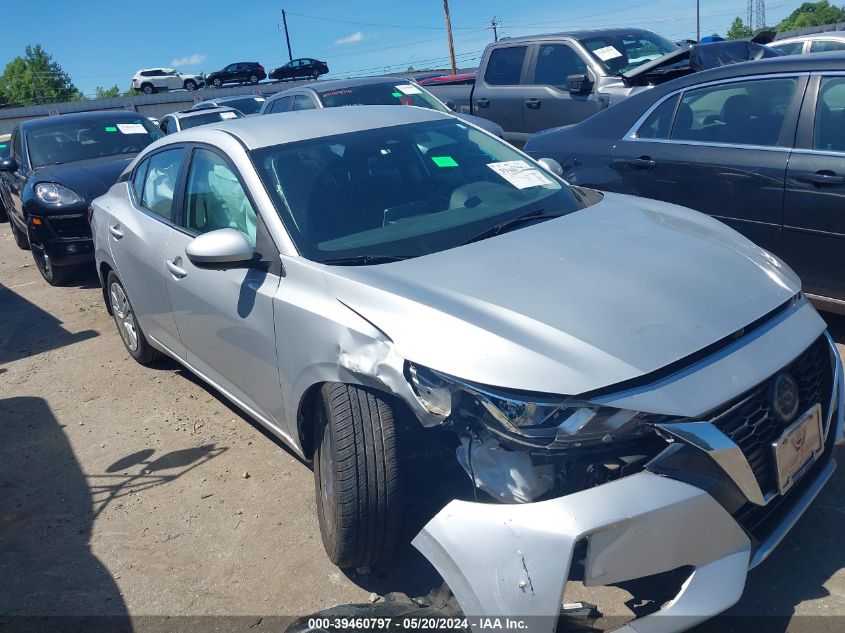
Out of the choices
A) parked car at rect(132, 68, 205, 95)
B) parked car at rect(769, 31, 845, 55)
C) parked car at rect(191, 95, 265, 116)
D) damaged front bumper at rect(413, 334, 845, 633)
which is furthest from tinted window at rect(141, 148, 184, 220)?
parked car at rect(132, 68, 205, 95)

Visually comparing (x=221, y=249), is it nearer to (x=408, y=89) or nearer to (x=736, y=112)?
(x=736, y=112)

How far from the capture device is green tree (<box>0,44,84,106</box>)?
9606cm

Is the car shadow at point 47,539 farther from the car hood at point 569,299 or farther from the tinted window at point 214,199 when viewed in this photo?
the car hood at point 569,299

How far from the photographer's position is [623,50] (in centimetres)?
907

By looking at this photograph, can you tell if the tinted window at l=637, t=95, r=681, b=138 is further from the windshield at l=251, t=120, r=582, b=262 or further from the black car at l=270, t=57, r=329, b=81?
the black car at l=270, t=57, r=329, b=81

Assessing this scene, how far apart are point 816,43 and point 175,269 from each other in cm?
873

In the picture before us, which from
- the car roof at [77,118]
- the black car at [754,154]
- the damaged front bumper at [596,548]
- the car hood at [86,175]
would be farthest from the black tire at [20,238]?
the damaged front bumper at [596,548]

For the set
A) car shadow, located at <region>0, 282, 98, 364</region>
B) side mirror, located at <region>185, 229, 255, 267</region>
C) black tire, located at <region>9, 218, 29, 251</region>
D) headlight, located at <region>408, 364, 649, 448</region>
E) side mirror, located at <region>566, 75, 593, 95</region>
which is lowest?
car shadow, located at <region>0, 282, 98, 364</region>

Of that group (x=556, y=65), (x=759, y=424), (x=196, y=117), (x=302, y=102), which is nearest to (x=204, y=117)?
(x=196, y=117)

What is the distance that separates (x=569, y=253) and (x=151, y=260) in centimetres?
255

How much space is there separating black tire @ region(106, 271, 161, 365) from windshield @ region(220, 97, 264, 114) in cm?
1094

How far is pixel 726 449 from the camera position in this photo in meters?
2.22

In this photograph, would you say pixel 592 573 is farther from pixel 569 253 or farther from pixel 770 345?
pixel 569 253

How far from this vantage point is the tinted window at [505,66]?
970 cm
